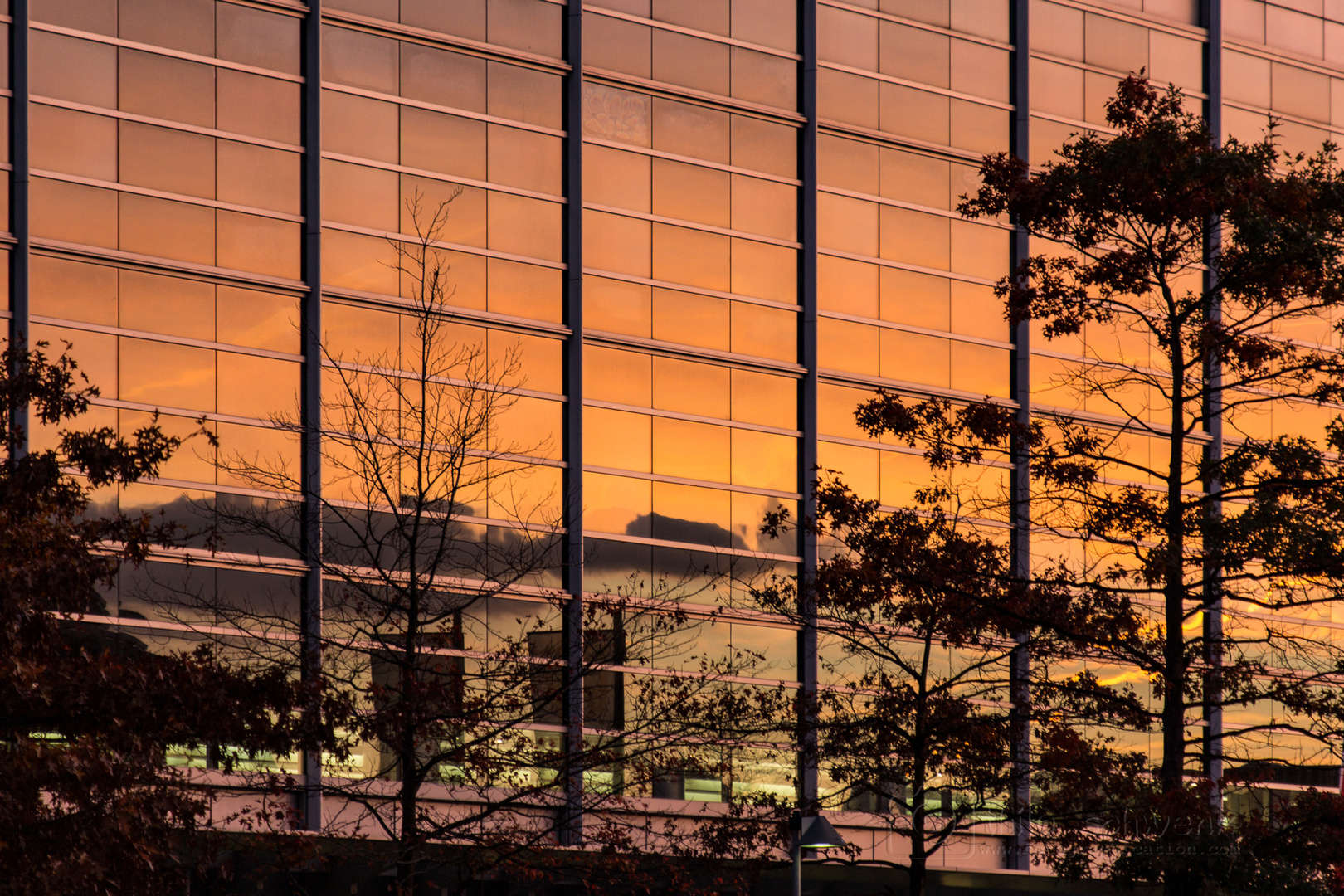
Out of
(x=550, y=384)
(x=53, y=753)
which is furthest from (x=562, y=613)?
(x=53, y=753)

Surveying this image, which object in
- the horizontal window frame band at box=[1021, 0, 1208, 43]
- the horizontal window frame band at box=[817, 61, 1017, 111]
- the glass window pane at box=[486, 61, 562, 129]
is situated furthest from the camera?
the horizontal window frame band at box=[1021, 0, 1208, 43]

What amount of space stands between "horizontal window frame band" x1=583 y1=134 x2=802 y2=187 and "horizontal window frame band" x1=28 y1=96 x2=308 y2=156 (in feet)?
18.2

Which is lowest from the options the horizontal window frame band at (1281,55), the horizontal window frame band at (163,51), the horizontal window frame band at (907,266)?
the horizontal window frame band at (907,266)

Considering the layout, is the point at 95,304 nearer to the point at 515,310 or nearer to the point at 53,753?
the point at 515,310

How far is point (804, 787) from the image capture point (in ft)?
102

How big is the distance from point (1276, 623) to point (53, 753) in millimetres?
27925

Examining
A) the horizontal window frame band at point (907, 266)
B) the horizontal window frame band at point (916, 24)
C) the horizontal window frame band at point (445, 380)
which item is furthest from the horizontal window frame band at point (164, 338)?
the horizontal window frame band at point (916, 24)

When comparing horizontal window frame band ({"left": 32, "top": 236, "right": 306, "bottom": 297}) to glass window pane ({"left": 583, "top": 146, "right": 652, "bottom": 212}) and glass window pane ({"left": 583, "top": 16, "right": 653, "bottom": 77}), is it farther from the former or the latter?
glass window pane ({"left": 583, "top": 16, "right": 653, "bottom": 77})

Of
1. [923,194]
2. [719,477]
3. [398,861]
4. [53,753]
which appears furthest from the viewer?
[923,194]

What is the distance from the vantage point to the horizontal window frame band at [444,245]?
30.6m

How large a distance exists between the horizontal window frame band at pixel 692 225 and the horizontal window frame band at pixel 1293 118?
458 inches

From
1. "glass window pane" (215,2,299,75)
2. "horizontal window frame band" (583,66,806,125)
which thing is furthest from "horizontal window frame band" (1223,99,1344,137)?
"glass window pane" (215,2,299,75)

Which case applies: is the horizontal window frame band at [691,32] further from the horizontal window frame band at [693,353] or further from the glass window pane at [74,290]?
the glass window pane at [74,290]

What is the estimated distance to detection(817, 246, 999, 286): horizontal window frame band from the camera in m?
35.1
